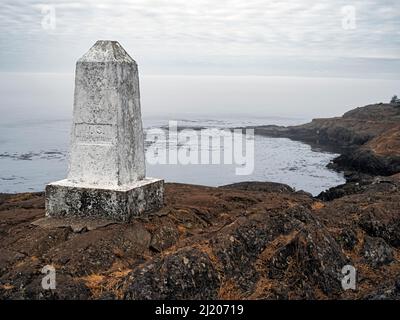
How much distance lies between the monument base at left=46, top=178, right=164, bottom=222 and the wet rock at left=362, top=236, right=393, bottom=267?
4229mm

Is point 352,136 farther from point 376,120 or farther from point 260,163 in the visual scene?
point 260,163

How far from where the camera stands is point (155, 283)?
7051 mm

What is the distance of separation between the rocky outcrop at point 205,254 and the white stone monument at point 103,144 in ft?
1.34

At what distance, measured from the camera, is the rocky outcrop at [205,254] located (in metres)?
7.15

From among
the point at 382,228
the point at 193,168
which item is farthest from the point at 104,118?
the point at 193,168

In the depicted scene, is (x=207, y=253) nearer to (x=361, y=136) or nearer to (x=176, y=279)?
(x=176, y=279)

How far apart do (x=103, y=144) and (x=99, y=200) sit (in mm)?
1068

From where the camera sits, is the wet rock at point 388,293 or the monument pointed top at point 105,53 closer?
the wet rock at point 388,293

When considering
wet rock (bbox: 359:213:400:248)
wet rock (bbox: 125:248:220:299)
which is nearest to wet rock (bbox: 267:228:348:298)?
wet rock (bbox: 125:248:220:299)

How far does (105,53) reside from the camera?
9.24 m

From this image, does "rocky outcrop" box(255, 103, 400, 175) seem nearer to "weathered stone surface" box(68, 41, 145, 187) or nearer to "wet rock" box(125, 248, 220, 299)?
"weathered stone surface" box(68, 41, 145, 187)

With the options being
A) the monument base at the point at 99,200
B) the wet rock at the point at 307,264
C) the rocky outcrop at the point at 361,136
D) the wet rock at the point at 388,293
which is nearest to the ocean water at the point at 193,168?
the rocky outcrop at the point at 361,136

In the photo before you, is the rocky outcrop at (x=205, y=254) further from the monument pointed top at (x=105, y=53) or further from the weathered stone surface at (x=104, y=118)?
the monument pointed top at (x=105, y=53)

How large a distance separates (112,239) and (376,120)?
2673 inches
